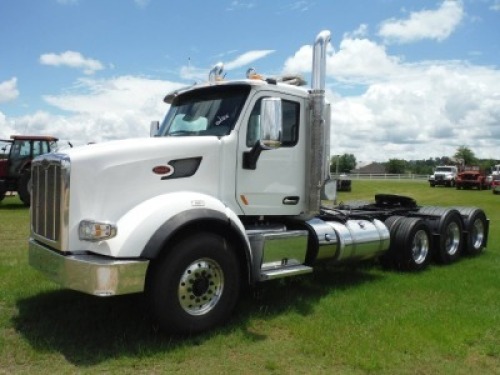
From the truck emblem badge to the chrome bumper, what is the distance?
1.06 m

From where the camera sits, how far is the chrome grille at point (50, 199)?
5125 mm

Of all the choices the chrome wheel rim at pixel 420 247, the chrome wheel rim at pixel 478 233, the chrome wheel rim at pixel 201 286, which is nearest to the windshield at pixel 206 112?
the chrome wheel rim at pixel 201 286

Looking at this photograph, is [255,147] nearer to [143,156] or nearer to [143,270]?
[143,156]

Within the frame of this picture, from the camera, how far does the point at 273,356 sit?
5062 mm

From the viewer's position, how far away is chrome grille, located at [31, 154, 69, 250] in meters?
5.12

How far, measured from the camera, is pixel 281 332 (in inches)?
227

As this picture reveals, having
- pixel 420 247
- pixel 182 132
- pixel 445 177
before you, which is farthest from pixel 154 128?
pixel 445 177

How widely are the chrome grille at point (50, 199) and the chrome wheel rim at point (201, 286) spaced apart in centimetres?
124

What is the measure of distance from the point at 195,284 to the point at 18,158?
1832 centimetres

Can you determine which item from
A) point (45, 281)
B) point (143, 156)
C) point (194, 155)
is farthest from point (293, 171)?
point (45, 281)

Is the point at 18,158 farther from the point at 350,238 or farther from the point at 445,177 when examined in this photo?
the point at 445,177

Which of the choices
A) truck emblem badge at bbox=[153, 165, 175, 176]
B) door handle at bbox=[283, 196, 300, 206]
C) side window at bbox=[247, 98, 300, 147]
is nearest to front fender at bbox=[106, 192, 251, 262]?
truck emblem badge at bbox=[153, 165, 175, 176]

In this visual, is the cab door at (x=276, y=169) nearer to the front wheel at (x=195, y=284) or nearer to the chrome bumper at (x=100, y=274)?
the front wheel at (x=195, y=284)

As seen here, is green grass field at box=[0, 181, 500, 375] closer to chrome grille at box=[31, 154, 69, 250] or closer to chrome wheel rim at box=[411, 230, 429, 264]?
chrome grille at box=[31, 154, 69, 250]
